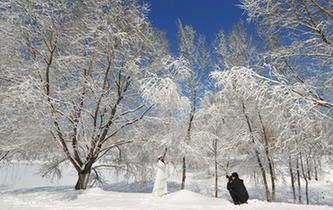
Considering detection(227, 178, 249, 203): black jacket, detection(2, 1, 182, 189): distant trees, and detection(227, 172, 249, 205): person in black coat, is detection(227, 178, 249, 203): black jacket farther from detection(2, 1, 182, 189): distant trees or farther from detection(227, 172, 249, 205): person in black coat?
detection(2, 1, 182, 189): distant trees

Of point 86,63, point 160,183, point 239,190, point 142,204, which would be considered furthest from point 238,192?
point 86,63

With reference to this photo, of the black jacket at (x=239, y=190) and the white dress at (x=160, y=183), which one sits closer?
the black jacket at (x=239, y=190)

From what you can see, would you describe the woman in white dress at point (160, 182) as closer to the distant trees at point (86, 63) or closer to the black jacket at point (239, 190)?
the black jacket at point (239, 190)

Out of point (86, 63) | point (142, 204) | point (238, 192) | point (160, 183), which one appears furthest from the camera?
point (86, 63)

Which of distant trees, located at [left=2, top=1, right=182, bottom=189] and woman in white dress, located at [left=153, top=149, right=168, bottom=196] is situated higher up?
distant trees, located at [left=2, top=1, right=182, bottom=189]

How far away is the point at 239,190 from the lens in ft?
33.4

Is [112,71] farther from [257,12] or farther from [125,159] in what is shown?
[257,12]

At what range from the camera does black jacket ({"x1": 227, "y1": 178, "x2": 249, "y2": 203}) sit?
33.0 ft

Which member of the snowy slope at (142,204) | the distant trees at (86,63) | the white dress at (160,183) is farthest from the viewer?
the distant trees at (86,63)

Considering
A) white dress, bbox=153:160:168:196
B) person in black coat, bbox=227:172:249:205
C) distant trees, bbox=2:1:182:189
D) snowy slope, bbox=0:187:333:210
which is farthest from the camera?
distant trees, bbox=2:1:182:189

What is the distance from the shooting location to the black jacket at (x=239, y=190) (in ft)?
33.0

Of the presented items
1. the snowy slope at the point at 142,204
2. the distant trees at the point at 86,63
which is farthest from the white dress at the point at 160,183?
the distant trees at the point at 86,63

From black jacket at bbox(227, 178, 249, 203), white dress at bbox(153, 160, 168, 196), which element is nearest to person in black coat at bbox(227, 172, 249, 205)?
black jacket at bbox(227, 178, 249, 203)

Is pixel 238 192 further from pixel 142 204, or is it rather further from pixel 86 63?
pixel 86 63
